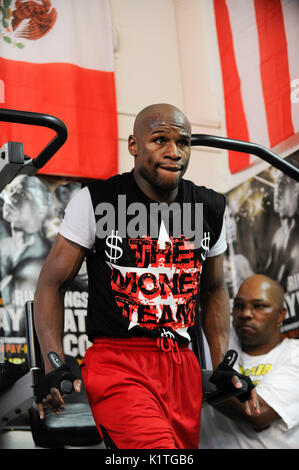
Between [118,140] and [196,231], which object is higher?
[118,140]

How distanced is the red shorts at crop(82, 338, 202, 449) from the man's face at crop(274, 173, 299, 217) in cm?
165

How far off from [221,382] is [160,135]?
0.75 metres

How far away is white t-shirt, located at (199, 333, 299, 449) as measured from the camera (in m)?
2.68

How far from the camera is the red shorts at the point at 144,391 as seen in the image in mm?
1457

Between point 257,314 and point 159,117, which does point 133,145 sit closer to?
point 159,117

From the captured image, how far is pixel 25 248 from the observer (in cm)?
297

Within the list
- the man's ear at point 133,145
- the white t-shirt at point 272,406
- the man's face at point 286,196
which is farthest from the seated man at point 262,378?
the man's ear at point 133,145

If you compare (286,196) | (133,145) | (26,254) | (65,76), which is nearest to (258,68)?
(286,196)

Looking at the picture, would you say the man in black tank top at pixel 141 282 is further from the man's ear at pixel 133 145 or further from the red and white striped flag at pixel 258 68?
the red and white striped flag at pixel 258 68

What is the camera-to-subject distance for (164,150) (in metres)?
1.71

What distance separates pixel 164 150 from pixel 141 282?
400 mm

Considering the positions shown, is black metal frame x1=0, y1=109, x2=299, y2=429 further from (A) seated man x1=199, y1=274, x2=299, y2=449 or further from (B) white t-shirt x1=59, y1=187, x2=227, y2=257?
(A) seated man x1=199, y1=274, x2=299, y2=449

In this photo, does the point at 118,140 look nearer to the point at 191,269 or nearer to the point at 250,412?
the point at 191,269
